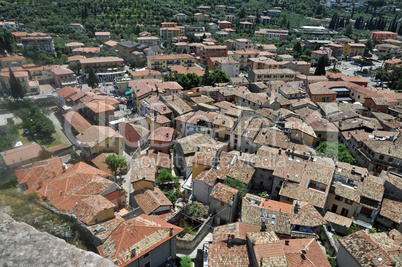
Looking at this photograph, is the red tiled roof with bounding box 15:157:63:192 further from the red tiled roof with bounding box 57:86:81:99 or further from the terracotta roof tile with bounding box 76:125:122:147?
the red tiled roof with bounding box 57:86:81:99

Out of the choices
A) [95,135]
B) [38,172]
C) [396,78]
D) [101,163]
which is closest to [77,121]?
[95,135]

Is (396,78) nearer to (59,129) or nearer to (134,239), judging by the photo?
(134,239)

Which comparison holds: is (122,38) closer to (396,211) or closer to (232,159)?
(232,159)

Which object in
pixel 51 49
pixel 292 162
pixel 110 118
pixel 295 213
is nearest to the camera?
pixel 295 213

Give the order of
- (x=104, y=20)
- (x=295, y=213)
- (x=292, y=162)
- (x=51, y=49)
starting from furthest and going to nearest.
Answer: (x=104, y=20), (x=51, y=49), (x=292, y=162), (x=295, y=213)

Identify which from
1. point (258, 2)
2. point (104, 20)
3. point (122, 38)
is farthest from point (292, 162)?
point (258, 2)

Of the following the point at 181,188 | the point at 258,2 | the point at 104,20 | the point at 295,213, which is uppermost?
the point at 258,2
